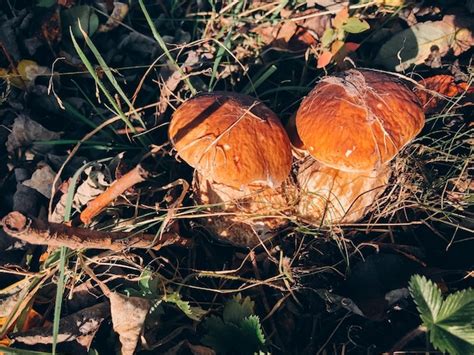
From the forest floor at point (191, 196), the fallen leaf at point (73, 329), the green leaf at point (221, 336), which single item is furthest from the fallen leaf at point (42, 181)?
the green leaf at point (221, 336)

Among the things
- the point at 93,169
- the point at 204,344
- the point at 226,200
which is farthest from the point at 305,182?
the point at 93,169

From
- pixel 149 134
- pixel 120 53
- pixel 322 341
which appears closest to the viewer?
pixel 322 341

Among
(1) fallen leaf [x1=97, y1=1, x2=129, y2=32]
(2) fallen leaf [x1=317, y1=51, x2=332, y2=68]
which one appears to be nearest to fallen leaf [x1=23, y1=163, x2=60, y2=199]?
(1) fallen leaf [x1=97, y1=1, x2=129, y2=32]

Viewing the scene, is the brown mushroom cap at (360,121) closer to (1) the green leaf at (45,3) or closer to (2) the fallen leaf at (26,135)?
(2) the fallen leaf at (26,135)

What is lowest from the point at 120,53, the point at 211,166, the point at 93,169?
the point at 93,169

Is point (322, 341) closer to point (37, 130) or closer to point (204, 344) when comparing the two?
point (204, 344)

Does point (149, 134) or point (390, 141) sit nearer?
point (390, 141)
